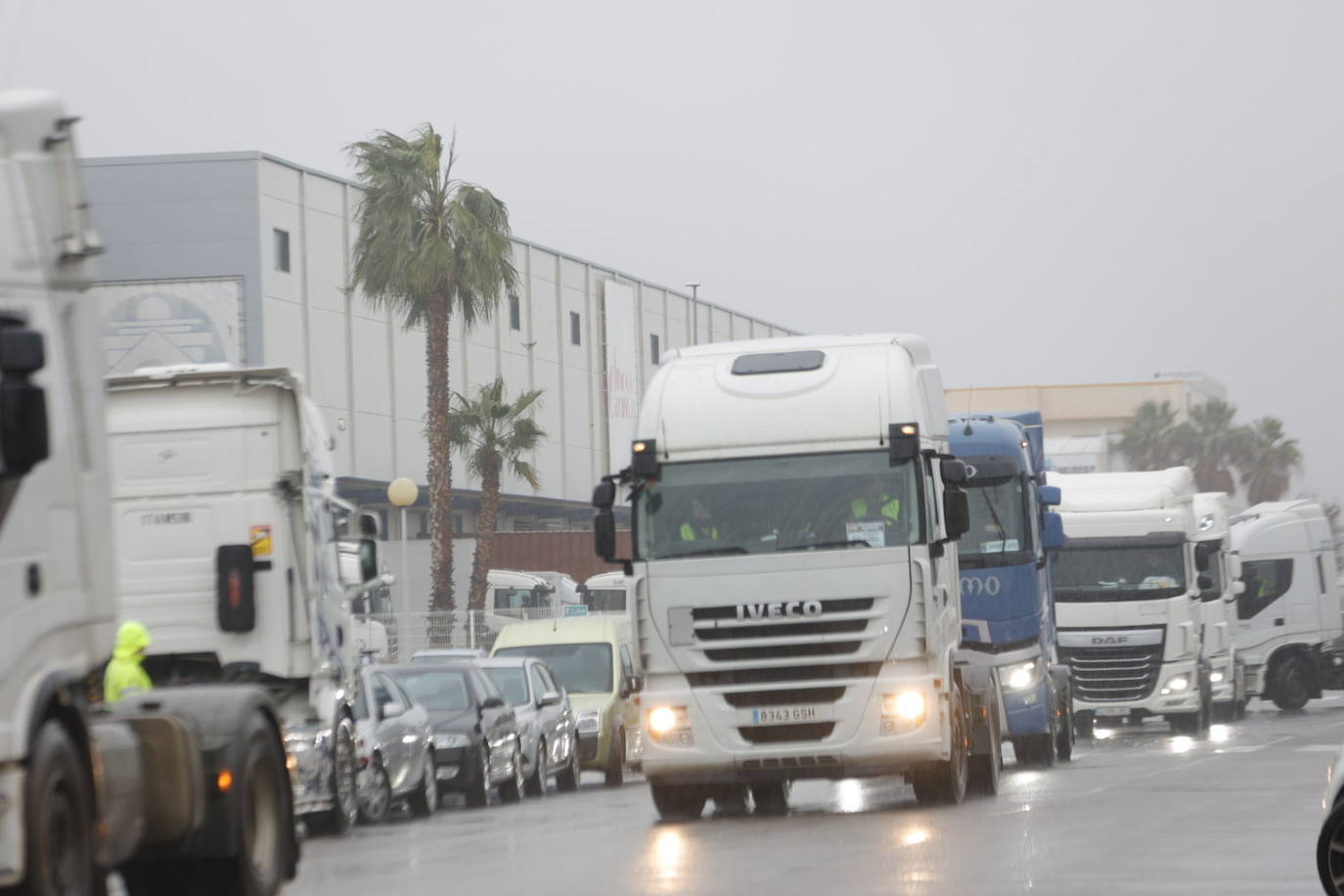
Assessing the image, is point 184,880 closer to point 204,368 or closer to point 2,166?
point 2,166

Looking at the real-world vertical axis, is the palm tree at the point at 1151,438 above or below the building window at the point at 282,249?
below

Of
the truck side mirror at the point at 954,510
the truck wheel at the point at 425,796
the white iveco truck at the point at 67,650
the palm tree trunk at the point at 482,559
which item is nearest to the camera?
the white iveco truck at the point at 67,650

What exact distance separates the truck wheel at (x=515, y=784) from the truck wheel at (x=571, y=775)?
240cm

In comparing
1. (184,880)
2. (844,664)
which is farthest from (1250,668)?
(184,880)

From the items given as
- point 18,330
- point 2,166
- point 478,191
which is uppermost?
point 478,191

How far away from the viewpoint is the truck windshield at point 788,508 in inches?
655

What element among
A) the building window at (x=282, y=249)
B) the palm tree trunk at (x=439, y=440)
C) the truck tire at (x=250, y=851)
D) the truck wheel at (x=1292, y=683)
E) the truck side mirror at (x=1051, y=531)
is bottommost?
the truck wheel at (x=1292, y=683)

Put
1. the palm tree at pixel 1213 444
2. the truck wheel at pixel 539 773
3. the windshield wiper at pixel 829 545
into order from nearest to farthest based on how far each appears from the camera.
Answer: the windshield wiper at pixel 829 545, the truck wheel at pixel 539 773, the palm tree at pixel 1213 444

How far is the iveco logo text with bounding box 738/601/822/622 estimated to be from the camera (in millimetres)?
16531

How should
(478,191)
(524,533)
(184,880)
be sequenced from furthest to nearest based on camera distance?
(524,533), (478,191), (184,880)

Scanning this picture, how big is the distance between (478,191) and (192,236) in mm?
10285

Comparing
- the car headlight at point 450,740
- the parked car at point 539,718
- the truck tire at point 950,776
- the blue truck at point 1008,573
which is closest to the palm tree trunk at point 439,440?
the parked car at point 539,718

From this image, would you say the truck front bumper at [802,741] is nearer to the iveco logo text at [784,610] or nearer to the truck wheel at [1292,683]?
the iveco logo text at [784,610]

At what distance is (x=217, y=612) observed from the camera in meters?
17.2
